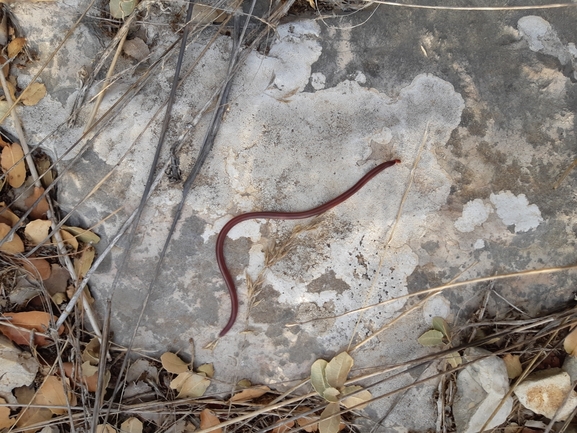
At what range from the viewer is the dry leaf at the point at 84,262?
8.93 feet

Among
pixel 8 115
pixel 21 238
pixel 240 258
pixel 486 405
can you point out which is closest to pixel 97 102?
pixel 8 115

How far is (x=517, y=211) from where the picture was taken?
2.65 meters

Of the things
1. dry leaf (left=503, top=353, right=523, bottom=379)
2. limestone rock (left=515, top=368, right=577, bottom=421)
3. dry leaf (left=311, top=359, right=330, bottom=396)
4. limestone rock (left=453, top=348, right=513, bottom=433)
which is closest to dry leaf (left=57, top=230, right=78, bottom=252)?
dry leaf (left=311, top=359, right=330, bottom=396)

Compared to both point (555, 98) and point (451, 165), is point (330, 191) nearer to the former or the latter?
point (451, 165)

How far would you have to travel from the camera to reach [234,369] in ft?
9.36

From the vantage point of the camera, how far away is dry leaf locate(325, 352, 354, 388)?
8.96ft

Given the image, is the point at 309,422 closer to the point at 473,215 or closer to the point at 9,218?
the point at 473,215

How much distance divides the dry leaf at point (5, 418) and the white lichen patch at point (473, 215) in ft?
9.25

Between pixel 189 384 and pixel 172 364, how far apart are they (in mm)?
169

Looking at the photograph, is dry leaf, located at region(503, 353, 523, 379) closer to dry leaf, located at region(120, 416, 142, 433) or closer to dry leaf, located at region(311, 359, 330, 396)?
dry leaf, located at region(311, 359, 330, 396)

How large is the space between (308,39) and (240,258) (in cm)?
132


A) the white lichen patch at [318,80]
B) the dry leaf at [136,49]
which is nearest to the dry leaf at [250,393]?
the white lichen patch at [318,80]

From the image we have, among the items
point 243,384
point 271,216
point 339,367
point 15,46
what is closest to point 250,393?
point 243,384

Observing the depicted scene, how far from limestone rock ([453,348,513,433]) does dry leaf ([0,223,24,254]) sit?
266 cm
